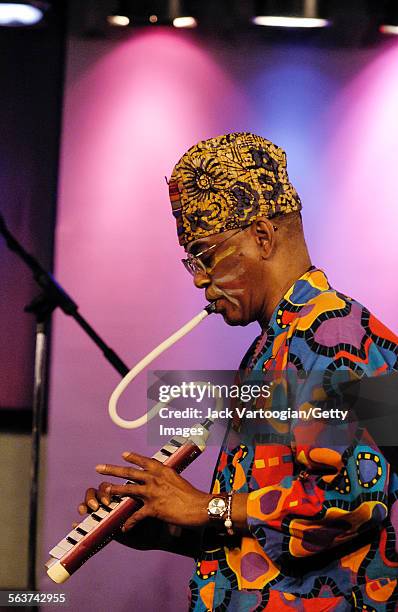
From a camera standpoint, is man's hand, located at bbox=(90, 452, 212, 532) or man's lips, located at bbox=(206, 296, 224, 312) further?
man's lips, located at bbox=(206, 296, 224, 312)

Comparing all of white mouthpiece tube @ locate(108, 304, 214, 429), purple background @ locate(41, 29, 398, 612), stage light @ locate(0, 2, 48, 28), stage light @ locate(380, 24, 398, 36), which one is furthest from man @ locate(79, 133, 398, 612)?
stage light @ locate(0, 2, 48, 28)

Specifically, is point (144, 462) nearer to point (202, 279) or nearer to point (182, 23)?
point (202, 279)

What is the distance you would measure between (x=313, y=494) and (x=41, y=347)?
4.61ft

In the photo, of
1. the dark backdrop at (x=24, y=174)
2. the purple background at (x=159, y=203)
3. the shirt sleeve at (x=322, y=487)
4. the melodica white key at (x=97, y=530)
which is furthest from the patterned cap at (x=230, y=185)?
the dark backdrop at (x=24, y=174)

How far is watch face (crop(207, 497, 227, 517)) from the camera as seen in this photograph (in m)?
1.84

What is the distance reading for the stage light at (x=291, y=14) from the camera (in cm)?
296

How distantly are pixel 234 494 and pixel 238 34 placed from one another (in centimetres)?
167

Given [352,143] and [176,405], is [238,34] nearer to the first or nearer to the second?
[352,143]

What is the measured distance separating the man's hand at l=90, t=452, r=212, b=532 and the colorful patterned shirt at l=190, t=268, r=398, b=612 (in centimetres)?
10

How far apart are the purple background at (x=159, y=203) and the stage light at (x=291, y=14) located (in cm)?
8

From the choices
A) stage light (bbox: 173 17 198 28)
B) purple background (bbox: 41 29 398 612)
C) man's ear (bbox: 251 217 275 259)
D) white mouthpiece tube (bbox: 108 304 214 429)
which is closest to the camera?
man's ear (bbox: 251 217 275 259)

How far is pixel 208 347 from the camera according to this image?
2.91 meters

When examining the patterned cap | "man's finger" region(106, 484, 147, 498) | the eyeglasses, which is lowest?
"man's finger" region(106, 484, 147, 498)

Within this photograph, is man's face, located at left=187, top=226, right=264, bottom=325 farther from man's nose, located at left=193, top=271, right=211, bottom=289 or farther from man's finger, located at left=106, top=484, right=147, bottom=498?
man's finger, located at left=106, top=484, right=147, bottom=498
